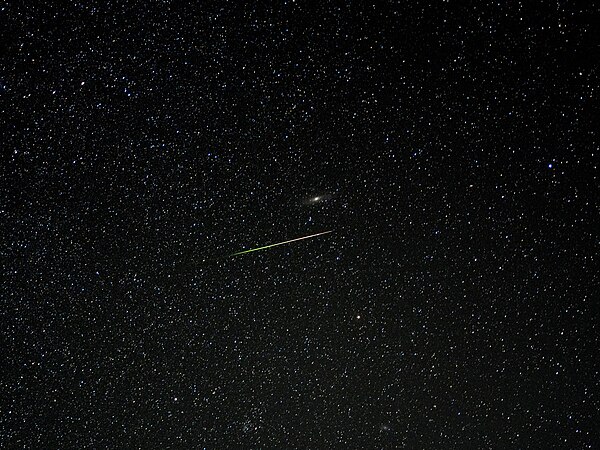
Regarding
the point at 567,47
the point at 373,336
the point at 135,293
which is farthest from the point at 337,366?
the point at 567,47

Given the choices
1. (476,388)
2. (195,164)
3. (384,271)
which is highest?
(195,164)

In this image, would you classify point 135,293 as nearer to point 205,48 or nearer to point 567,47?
point 205,48

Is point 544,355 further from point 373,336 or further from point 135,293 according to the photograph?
point 135,293

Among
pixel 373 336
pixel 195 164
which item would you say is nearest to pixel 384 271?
pixel 373 336

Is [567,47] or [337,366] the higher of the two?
[567,47]

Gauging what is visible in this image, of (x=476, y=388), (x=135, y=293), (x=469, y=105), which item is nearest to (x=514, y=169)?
(x=469, y=105)

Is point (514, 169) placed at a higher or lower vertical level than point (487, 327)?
higher
